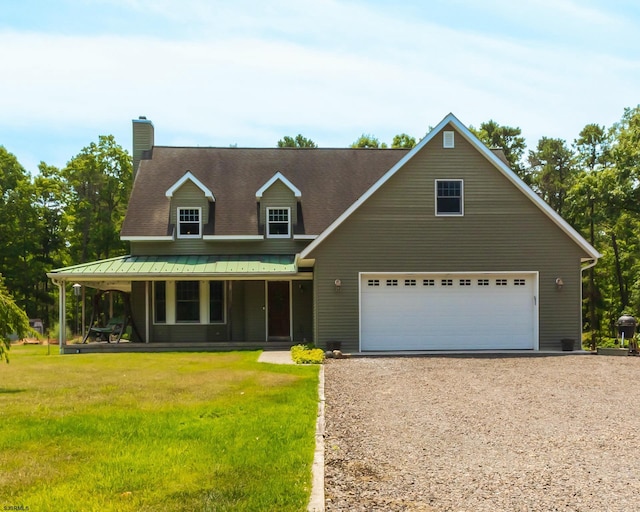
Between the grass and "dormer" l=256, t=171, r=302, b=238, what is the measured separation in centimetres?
1110

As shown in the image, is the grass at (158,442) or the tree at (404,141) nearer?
the grass at (158,442)

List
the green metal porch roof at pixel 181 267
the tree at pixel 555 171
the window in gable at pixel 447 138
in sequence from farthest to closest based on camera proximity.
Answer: the tree at pixel 555 171
the green metal porch roof at pixel 181 267
the window in gable at pixel 447 138

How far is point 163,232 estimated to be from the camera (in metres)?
23.9

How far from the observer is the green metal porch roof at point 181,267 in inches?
839

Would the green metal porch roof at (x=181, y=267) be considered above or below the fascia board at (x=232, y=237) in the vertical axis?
below

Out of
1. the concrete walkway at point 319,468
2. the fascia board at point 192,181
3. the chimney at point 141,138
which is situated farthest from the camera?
the chimney at point 141,138

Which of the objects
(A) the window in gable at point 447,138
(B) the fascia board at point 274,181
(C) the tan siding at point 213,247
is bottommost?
(C) the tan siding at point 213,247

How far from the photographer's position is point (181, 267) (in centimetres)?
2206

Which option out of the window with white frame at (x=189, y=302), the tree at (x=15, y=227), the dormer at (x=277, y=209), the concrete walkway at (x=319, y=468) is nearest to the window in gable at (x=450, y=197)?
the dormer at (x=277, y=209)

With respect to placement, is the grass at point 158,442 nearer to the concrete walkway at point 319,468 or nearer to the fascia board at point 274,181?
the concrete walkway at point 319,468

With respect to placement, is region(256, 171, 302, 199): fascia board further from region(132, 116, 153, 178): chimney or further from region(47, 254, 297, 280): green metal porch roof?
region(132, 116, 153, 178): chimney

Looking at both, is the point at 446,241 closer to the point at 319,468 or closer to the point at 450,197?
the point at 450,197

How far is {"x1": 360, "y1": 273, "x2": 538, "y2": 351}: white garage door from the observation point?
19656mm

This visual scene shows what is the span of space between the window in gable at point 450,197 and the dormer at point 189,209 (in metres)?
8.53
